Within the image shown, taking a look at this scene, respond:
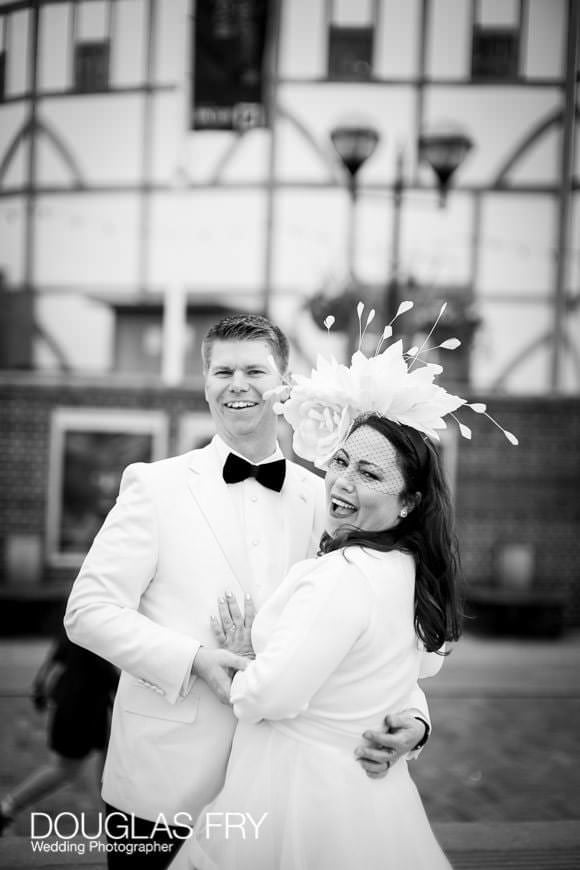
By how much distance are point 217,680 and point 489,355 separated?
366 inches

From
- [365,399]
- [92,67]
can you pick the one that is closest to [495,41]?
[92,67]

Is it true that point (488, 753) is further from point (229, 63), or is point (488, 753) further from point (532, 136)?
point (532, 136)

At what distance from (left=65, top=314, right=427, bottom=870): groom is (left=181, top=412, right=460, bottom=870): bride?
0.16m

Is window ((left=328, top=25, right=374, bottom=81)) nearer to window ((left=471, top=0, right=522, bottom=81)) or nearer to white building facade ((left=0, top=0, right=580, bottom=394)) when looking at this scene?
white building facade ((left=0, top=0, right=580, bottom=394))

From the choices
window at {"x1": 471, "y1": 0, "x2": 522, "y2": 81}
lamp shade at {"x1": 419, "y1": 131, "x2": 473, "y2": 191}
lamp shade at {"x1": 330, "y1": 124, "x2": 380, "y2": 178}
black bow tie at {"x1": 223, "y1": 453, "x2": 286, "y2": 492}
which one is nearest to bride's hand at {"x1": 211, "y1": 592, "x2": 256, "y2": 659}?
black bow tie at {"x1": 223, "y1": 453, "x2": 286, "y2": 492}

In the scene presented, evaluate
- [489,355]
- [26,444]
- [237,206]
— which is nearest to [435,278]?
[489,355]

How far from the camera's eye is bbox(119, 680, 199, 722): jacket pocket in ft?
7.07

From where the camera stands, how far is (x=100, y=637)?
2059 mm

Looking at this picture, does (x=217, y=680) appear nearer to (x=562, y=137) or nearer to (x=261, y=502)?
(x=261, y=502)

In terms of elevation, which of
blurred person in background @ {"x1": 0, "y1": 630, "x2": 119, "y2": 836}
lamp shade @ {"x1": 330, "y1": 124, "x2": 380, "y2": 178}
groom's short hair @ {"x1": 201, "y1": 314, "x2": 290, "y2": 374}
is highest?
lamp shade @ {"x1": 330, "y1": 124, "x2": 380, "y2": 178}

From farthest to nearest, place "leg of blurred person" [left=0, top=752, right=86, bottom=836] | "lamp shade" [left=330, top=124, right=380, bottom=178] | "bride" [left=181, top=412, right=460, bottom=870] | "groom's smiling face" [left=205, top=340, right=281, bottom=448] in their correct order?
"lamp shade" [left=330, top=124, right=380, bottom=178], "leg of blurred person" [left=0, top=752, right=86, bottom=836], "groom's smiling face" [left=205, top=340, right=281, bottom=448], "bride" [left=181, top=412, right=460, bottom=870]

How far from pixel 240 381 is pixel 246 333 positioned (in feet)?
0.44

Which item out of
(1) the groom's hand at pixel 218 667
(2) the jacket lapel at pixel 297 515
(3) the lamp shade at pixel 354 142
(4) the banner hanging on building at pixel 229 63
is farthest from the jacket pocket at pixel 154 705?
(4) the banner hanging on building at pixel 229 63

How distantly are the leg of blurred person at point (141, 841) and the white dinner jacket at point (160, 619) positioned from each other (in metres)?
0.04
